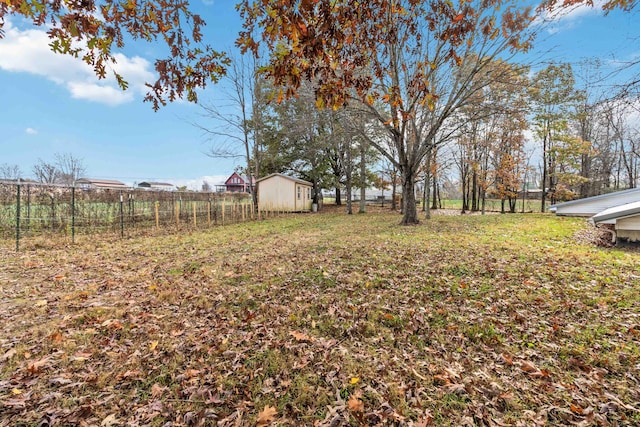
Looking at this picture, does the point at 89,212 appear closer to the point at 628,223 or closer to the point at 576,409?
the point at 576,409

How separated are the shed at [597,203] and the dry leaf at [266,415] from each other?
15.7m

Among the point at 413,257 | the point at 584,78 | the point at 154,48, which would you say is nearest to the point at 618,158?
the point at 584,78

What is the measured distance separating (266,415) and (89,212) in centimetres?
1006

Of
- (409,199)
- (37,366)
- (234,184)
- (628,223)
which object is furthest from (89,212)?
(234,184)

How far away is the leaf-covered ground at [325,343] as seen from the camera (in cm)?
185

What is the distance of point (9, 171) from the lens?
24656 mm

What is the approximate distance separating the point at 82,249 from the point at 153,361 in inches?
247

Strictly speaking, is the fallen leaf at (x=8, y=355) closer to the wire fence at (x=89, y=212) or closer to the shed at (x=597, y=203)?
the wire fence at (x=89, y=212)

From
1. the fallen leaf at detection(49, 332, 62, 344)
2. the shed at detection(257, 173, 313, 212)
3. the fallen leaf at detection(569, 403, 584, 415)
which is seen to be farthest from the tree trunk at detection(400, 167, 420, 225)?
the fallen leaf at detection(49, 332, 62, 344)

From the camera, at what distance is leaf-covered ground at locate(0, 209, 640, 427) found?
72.9 inches

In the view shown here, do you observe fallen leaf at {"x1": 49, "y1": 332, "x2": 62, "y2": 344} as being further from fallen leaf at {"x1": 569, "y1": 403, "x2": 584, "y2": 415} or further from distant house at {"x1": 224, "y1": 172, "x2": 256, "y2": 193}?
distant house at {"x1": 224, "y1": 172, "x2": 256, "y2": 193}

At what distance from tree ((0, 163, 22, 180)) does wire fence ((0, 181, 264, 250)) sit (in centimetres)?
2490

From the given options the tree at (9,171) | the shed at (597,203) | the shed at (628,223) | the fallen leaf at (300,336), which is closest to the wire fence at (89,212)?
the fallen leaf at (300,336)

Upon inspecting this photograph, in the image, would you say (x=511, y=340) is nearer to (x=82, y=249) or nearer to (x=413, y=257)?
(x=413, y=257)
